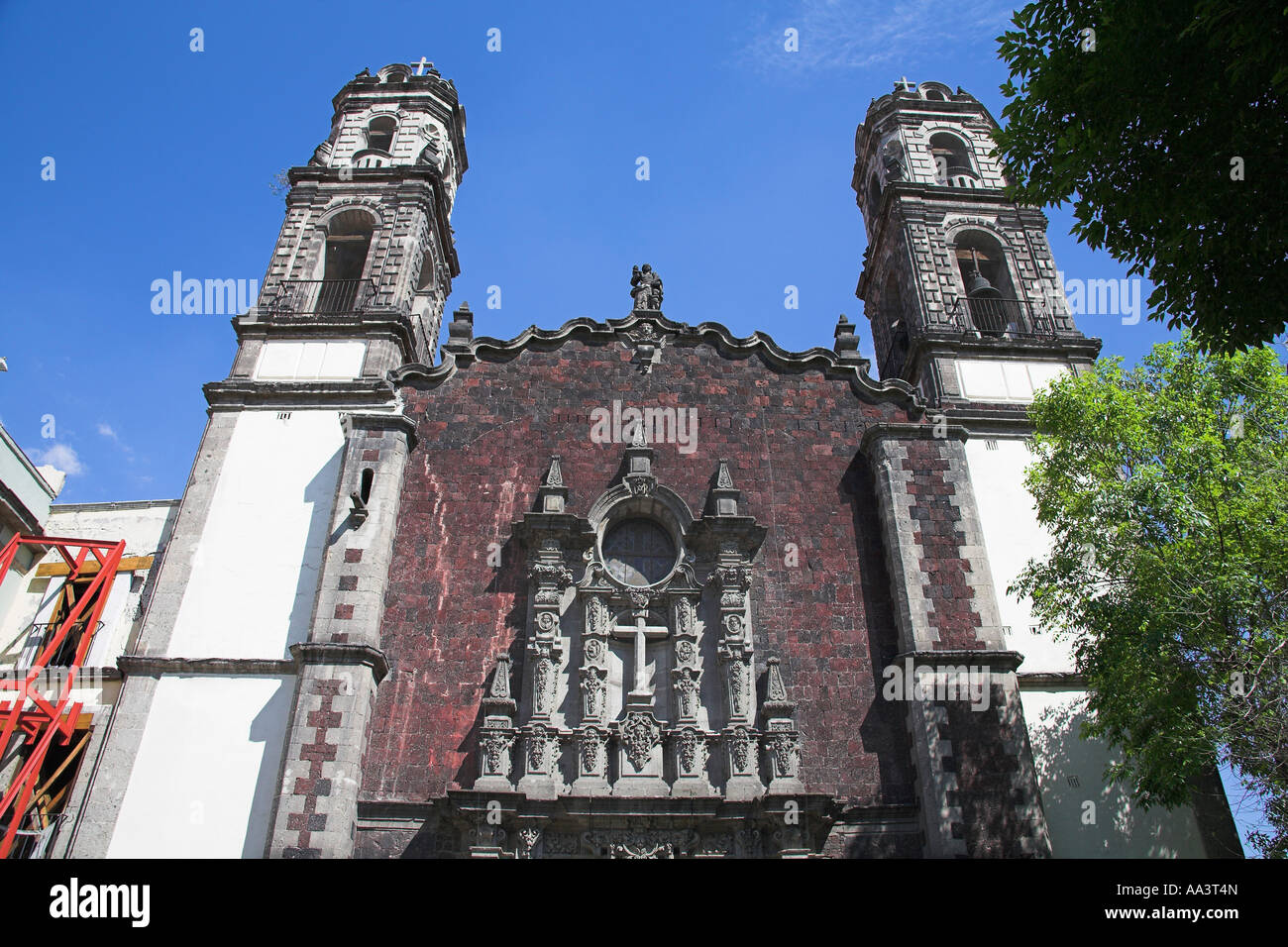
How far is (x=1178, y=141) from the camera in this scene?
936 cm

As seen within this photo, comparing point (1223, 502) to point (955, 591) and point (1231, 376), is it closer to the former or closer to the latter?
point (1231, 376)

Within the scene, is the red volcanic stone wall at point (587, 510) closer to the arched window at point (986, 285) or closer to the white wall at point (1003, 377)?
the white wall at point (1003, 377)

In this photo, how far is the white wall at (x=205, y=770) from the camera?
41.9ft

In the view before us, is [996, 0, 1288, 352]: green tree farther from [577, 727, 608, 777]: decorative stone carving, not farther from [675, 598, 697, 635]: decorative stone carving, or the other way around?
[577, 727, 608, 777]: decorative stone carving

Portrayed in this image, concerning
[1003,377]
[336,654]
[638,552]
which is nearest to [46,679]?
[336,654]

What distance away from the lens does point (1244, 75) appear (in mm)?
8648

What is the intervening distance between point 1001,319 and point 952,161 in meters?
6.65

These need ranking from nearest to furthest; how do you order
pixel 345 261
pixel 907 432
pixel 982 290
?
pixel 907 432 → pixel 982 290 → pixel 345 261

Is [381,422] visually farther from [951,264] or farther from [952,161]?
[952,161]

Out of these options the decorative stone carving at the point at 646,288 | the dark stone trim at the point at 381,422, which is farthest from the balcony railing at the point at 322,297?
the decorative stone carving at the point at 646,288

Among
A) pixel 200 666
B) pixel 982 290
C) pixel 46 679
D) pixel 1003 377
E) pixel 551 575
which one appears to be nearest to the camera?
pixel 200 666

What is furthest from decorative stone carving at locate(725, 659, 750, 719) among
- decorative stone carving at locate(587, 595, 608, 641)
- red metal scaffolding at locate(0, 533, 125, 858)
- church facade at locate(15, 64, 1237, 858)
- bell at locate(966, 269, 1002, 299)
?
bell at locate(966, 269, 1002, 299)
